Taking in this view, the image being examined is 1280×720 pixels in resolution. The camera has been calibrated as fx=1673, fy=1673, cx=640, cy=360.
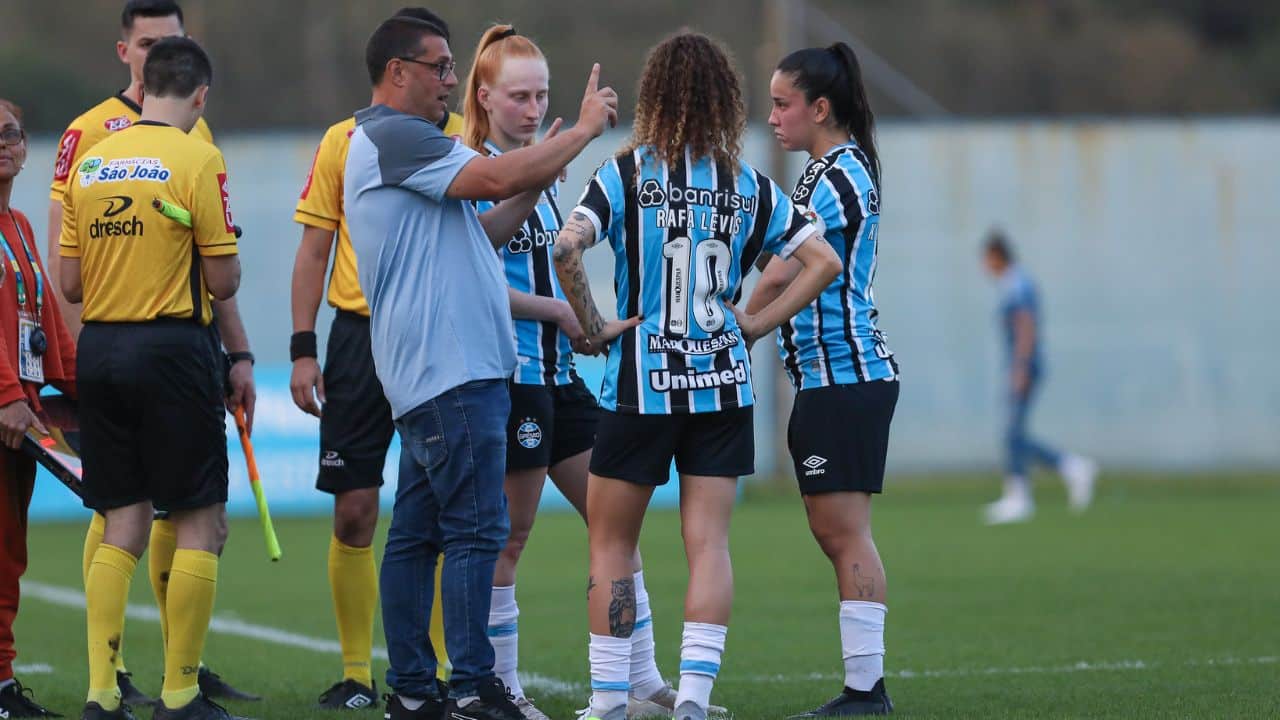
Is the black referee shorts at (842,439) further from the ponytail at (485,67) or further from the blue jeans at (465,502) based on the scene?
the ponytail at (485,67)

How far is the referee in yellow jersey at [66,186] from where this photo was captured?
599cm

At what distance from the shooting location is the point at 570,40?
21062mm

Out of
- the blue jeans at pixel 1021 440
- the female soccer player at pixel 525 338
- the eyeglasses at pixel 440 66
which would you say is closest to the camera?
the eyeglasses at pixel 440 66

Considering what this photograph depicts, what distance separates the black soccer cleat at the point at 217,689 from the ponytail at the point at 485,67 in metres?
2.25

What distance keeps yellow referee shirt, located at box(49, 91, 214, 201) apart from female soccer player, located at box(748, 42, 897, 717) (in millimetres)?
2261

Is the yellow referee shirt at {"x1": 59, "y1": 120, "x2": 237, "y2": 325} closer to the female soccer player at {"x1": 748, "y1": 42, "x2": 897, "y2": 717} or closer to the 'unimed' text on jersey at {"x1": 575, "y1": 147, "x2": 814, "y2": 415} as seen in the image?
the 'unimed' text on jersey at {"x1": 575, "y1": 147, "x2": 814, "y2": 415}

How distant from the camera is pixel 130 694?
247 inches

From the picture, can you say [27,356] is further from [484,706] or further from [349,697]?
[484,706]

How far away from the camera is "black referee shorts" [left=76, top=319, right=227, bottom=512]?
5.35 meters

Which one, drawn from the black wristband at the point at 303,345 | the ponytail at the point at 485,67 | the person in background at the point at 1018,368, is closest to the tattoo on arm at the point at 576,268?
the ponytail at the point at 485,67

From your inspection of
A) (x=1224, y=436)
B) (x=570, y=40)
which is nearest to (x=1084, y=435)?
(x=1224, y=436)

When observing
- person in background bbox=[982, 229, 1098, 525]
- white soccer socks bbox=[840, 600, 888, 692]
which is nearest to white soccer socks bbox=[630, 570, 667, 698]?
white soccer socks bbox=[840, 600, 888, 692]

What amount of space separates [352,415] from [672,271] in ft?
5.08

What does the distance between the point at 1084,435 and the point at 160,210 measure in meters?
16.1
